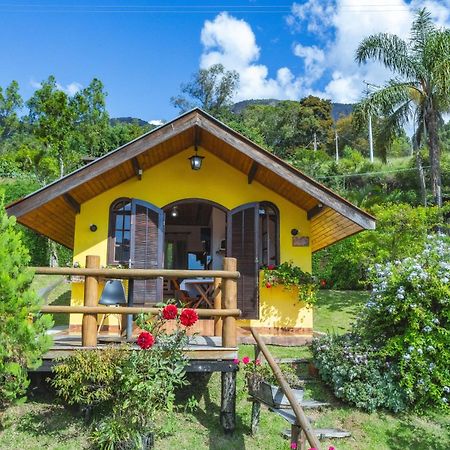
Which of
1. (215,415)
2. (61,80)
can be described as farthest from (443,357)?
(61,80)

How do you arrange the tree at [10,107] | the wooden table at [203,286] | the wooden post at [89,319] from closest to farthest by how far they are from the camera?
the wooden post at [89,319]
the wooden table at [203,286]
the tree at [10,107]

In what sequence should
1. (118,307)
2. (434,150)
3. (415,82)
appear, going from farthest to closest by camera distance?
(415,82), (434,150), (118,307)

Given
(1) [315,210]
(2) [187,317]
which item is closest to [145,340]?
(2) [187,317]

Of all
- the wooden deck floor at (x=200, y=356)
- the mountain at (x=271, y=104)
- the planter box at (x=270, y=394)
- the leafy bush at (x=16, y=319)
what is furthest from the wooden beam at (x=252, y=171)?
the mountain at (x=271, y=104)

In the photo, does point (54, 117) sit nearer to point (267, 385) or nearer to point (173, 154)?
point (173, 154)

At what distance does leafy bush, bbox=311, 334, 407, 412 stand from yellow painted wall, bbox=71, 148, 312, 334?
1892 mm

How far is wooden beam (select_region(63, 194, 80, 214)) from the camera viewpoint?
8414 millimetres

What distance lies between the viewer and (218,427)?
19.8ft

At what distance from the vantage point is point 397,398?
6.63m

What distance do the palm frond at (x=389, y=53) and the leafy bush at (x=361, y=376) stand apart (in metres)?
12.7

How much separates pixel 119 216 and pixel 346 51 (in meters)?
13.3

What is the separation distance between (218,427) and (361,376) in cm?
224

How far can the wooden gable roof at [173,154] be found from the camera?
7633 mm

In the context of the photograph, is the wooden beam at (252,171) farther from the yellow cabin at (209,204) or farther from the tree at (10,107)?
the tree at (10,107)
